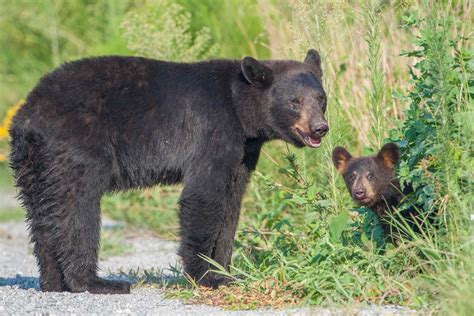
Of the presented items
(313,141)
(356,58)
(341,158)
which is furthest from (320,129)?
(356,58)

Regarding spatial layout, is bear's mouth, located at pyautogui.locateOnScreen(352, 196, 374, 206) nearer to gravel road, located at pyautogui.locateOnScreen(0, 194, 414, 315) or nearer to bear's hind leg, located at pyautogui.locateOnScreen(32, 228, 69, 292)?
gravel road, located at pyautogui.locateOnScreen(0, 194, 414, 315)

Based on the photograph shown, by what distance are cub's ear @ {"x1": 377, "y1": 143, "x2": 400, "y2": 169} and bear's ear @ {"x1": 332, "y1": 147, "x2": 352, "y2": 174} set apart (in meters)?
0.39

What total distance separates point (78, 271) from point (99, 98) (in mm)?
1475

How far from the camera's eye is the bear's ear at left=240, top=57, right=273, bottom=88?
8.59m

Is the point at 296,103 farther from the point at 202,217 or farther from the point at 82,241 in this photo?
the point at 82,241

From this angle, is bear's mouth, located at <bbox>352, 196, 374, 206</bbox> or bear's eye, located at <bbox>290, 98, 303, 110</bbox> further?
bear's eye, located at <bbox>290, 98, 303, 110</bbox>

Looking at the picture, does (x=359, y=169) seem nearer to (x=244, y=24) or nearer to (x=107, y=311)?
(x=107, y=311)

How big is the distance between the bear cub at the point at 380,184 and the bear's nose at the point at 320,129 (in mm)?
402

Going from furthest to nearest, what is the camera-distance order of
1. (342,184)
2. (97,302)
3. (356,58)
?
1. (356,58)
2. (342,184)
3. (97,302)

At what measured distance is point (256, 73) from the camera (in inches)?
341

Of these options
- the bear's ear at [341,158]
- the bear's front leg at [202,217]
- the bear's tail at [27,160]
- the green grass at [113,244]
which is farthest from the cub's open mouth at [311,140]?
the green grass at [113,244]

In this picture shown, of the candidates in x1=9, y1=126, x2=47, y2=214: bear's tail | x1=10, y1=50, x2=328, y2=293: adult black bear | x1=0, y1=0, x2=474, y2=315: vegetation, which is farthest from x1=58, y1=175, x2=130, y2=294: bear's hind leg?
x1=0, y1=0, x2=474, y2=315: vegetation

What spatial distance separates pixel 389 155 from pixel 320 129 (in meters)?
0.67

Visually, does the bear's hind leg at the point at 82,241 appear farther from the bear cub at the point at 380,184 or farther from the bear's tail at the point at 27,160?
the bear cub at the point at 380,184
